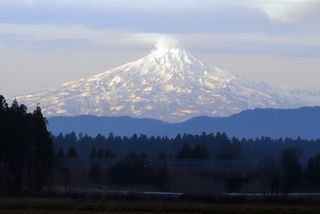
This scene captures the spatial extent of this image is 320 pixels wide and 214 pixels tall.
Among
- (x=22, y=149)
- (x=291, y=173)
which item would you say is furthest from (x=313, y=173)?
(x=22, y=149)

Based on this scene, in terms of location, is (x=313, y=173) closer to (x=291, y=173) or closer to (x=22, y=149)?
(x=291, y=173)

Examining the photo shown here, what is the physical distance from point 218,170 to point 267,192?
22.1 m

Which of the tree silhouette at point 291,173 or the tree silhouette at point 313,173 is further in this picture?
the tree silhouette at point 313,173

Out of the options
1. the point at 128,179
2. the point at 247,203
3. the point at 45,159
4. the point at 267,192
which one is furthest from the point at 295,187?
the point at 247,203

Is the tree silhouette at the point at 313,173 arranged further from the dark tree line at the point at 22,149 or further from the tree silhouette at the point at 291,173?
the dark tree line at the point at 22,149

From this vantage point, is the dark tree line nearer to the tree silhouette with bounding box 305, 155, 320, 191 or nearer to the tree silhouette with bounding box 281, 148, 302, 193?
the tree silhouette with bounding box 281, 148, 302, 193

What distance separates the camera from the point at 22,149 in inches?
3588

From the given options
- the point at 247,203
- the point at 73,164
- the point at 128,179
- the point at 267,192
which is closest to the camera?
the point at 247,203

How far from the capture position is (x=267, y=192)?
102625 millimetres

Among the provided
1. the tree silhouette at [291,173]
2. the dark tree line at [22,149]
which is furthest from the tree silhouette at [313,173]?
the dark tree line at [22,149]

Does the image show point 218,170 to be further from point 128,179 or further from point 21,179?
point 21,179

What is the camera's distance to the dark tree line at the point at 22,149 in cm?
8981

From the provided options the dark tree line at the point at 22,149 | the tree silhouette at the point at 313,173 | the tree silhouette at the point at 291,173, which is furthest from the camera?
the tree silhouette at the point at 313,173

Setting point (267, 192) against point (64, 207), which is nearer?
point (64, 207)
